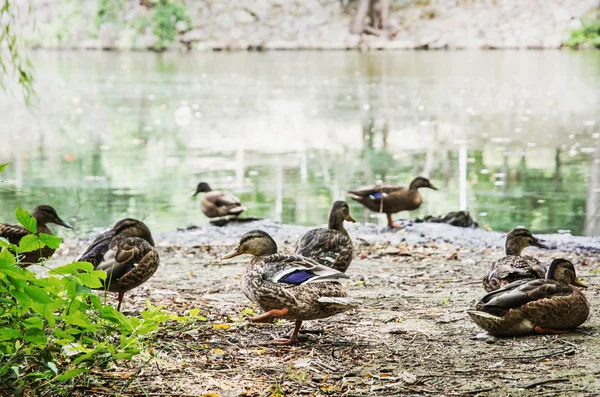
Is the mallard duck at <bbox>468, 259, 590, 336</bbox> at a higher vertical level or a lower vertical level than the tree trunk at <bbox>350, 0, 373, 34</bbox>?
lower

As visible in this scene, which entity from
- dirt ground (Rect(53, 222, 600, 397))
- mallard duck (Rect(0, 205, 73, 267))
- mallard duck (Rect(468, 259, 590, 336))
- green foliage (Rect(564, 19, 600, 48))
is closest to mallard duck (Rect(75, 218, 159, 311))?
dirt ground (Rect(53, 222, 600, 397))

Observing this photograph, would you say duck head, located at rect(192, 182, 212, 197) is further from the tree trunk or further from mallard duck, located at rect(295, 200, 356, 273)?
the tree trunk

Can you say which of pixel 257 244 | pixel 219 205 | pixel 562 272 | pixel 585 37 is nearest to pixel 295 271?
pixel 257 244

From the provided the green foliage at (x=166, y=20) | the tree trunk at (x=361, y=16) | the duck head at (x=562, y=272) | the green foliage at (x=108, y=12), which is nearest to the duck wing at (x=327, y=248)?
the duck head at (x=562, y=272)

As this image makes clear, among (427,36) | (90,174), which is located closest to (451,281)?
(90,174)

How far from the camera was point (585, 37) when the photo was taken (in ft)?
111

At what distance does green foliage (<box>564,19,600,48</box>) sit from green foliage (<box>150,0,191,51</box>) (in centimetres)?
1465

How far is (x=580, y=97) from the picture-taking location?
19.7m

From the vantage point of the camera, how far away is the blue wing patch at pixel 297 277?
504 centimetres

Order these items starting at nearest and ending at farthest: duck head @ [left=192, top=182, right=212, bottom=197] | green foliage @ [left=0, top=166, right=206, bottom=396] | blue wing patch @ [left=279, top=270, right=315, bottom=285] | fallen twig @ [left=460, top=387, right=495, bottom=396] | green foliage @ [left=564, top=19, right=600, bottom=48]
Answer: green foliage @ [left=0, top=166, right=206, bottom=396], fallen twig @ [left=460, top=387, right=495, bottom=396], blue wing patch @ [left=279, top=270, right=315, bottom=285], duck head @ [left=192, top=182, right=212, bottom=197], green foliage @ [left=564, top=19, right=600, bottom=48]

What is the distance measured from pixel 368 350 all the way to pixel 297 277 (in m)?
0.55

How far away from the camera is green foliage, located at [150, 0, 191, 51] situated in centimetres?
3525

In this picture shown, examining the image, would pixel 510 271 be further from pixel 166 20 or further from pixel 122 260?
pixel 166 20

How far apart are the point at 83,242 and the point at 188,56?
24.0 meters
